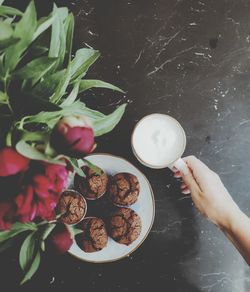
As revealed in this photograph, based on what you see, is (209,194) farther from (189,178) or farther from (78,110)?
(78,110)

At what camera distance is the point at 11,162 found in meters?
0.45

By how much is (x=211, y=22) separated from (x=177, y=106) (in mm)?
207

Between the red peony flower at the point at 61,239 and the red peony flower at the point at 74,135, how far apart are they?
0.53 feet

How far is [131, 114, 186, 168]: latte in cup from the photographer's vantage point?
0.98 metres

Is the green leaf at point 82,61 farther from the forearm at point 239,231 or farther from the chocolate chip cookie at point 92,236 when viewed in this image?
the forearm at point 239,231


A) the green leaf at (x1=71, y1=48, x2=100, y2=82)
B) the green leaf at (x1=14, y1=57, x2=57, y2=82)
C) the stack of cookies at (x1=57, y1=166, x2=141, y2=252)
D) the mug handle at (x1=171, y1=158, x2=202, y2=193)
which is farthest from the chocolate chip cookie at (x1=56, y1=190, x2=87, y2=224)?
the green leaf at (x1=14, y1=57, x2=57, y2=82)

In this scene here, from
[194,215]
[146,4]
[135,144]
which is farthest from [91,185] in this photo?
A: [146,4]

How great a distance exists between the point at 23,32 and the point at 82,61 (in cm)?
20

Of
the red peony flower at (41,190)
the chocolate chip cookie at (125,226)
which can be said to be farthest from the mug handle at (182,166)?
the red peony flower at (41,190)

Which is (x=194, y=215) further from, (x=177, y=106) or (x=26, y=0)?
(x=26, y=0)

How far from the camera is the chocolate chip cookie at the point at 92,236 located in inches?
37.9

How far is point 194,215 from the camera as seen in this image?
3.40 ft

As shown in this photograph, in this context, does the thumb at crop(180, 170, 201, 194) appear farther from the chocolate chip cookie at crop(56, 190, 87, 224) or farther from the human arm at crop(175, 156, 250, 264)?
the chocolate chip cookie at crop(56, 190, 87, 224)

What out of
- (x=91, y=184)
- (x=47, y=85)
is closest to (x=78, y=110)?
(x=47, y=85)
